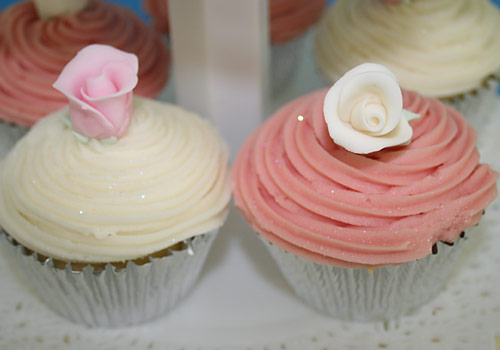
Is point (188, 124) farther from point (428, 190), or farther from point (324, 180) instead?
point (428, 190)

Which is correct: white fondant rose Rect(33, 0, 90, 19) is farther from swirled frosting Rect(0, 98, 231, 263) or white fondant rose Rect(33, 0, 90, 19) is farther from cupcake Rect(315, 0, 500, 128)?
cupcake Rect(315, 0, 500, 128)

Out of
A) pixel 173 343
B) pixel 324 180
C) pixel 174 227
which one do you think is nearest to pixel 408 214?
pixel 324 180

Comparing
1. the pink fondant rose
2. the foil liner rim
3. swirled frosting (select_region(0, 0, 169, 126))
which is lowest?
the foil liner rim

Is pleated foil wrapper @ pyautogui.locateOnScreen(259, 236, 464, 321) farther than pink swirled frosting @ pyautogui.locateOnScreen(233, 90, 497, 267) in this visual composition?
Yes

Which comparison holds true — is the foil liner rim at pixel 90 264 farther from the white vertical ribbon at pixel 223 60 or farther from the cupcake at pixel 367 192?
the white vertical ribbon at pixel 223 60

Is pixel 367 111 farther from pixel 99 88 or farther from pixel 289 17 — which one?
pixel 289 17

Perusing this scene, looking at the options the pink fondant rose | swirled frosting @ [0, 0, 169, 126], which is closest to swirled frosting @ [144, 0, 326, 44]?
swirled frosting @ [0, 0, 169, 126]

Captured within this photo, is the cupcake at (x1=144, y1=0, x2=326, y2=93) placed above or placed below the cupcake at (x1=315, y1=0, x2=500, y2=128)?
below
